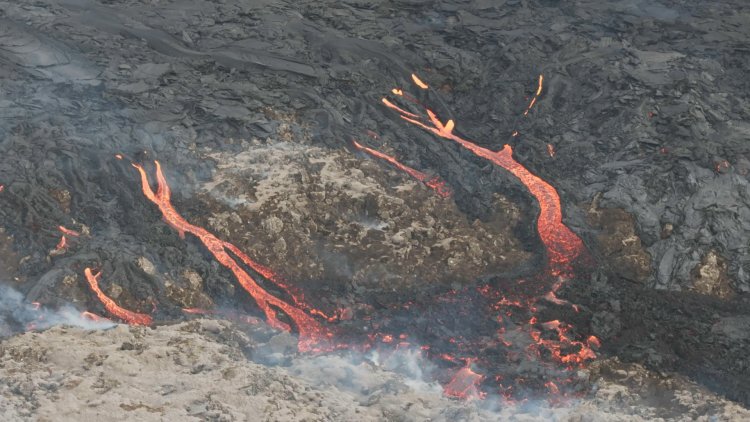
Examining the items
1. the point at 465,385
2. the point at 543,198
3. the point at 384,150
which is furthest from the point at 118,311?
the point at 543,198

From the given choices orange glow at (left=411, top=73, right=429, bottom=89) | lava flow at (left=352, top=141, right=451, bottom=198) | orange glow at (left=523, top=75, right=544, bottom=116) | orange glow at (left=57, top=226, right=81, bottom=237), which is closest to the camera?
orange glow at (left=57, top=226, right=81, bottom=237)

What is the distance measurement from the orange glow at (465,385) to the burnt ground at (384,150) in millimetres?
1789

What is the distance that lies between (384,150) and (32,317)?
689 centimetres

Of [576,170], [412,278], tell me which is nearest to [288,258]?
[412,278]

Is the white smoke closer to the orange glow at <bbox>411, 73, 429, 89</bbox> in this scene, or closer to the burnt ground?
the burnt ground

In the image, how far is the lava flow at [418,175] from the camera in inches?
627

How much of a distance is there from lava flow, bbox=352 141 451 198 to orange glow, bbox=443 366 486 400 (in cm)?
405

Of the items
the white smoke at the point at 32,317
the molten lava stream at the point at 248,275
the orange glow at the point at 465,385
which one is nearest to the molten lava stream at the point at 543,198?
the orange glow at the point at 465,385

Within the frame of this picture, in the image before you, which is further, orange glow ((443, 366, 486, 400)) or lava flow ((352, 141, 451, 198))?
lava flow ((352, 141, 451, 198))

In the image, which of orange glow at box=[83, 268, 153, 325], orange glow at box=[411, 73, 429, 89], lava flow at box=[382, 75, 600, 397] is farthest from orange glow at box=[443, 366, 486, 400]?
orange glow at box=[411, 73, 429, 89]

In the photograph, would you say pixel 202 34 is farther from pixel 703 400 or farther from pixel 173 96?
pixel 703 400

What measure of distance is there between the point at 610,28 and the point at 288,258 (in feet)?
28.4

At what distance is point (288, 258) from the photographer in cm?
1448

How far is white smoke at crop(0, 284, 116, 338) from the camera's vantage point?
40.5 feet
